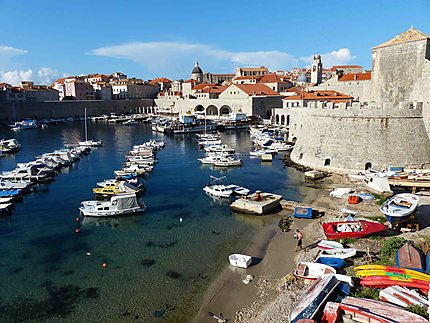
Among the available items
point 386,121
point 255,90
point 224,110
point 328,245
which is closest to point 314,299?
point 328,245

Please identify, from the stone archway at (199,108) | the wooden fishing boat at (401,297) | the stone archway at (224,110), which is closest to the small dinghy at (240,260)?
the wooden fishing boat at (401,297)

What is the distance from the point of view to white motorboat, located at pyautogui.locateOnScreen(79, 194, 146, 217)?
67.3ft

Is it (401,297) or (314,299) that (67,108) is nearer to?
(314,299)

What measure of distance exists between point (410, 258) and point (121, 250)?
12.1 m

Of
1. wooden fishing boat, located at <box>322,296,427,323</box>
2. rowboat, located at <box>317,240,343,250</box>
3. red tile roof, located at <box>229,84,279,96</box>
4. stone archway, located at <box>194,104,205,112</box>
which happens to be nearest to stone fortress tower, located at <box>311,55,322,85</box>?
red tile roof, located at <box>229,84,279,96</box>

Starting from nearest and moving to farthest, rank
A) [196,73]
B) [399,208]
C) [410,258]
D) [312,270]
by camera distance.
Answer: [410,258], [312,270], [399,208], [196,73]

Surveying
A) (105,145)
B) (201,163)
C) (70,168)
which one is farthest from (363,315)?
(105,145)

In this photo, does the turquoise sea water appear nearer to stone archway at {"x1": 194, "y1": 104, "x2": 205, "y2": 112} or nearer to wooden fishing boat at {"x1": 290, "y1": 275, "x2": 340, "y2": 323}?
wooden fishing boat at {"x1": 290, "y1": 275, "x2": 340, "y2": 323}

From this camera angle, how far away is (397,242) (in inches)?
561

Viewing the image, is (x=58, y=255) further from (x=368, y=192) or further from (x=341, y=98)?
(x=341, y=98)

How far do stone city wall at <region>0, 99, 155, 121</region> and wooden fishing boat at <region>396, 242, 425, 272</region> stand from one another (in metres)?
84.4

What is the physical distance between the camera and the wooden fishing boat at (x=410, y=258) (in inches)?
488

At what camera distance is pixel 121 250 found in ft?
54.3

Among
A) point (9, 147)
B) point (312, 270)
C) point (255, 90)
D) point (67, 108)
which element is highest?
point (255, 90)
